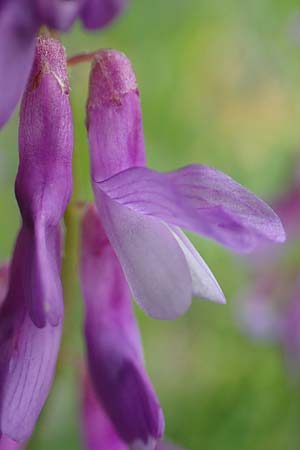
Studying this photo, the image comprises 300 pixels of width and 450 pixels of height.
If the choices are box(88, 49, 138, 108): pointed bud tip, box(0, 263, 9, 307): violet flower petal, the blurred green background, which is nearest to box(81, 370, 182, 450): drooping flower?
box(0, 263, 9, 307): violet flower petal

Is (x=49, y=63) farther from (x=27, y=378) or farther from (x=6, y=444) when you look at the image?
(x=6, y=444)

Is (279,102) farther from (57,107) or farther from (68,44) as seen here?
(57,107)

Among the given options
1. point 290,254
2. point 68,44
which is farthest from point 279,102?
point 290,254

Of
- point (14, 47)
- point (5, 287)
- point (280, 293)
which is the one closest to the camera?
point (14, 47)

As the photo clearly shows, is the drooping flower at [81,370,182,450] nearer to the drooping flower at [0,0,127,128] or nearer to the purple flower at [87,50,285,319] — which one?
the purple flower at [87,50,285,319]

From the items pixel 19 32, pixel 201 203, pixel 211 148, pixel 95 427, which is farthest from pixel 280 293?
pixel 19 32

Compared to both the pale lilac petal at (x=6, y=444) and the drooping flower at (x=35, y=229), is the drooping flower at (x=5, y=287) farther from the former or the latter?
the drooping flower at (x=35, y=229)
